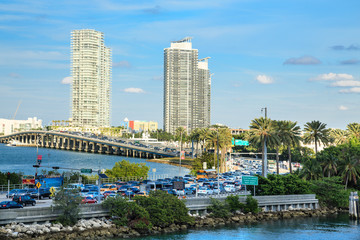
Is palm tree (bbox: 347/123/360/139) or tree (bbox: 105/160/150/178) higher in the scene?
palm tree (bbox: 347/123/360/139)

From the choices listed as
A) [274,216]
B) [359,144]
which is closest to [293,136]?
[359,144]

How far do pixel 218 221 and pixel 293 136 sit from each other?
4079cm

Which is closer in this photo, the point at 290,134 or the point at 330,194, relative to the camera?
the point at 330,194

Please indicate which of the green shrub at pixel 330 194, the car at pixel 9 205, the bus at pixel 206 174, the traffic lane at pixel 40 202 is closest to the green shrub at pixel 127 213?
the traffic lane at pixel 40 202

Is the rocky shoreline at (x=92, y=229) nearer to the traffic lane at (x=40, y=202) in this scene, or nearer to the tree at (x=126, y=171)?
the traffic lane at (x=40, y=202)

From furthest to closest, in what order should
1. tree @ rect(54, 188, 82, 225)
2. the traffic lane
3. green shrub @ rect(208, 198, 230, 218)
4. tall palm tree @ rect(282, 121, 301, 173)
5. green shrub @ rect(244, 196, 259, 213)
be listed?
tall palm tree @ rect(282, 121, 301, 173) → green shrub @ rect(244, 196, 259, 213) → green shrub @ rect(208, 198, 230, 218) → the traffic lane → tree @ rect(54, 188, 82, 225)

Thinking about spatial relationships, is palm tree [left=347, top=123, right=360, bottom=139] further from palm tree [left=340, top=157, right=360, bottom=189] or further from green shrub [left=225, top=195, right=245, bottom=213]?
green shrub [left=225, top=195, right=245, bottom=213]

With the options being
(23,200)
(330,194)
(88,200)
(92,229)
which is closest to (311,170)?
(330,194)

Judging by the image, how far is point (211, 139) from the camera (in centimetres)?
14425

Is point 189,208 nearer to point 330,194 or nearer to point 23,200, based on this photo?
point 23,200

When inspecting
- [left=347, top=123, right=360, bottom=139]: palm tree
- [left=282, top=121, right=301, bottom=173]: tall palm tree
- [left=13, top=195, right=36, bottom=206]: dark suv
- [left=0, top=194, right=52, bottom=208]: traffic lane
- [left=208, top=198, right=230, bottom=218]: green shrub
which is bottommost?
[left=208, top=198, right=230, bottom=218]: green shrub

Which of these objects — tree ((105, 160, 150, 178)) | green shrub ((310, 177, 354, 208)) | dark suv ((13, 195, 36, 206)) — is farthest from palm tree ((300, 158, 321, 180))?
dark suv ((13, 195, 36, 206))

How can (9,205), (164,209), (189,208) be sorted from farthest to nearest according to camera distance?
(189,208) → (164,209) → (9,205)

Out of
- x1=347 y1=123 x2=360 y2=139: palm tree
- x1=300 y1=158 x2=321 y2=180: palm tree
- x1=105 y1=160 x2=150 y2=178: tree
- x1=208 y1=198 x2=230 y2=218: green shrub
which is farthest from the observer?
x1=347 y1=123 x2=360 y2=139: palm tree
